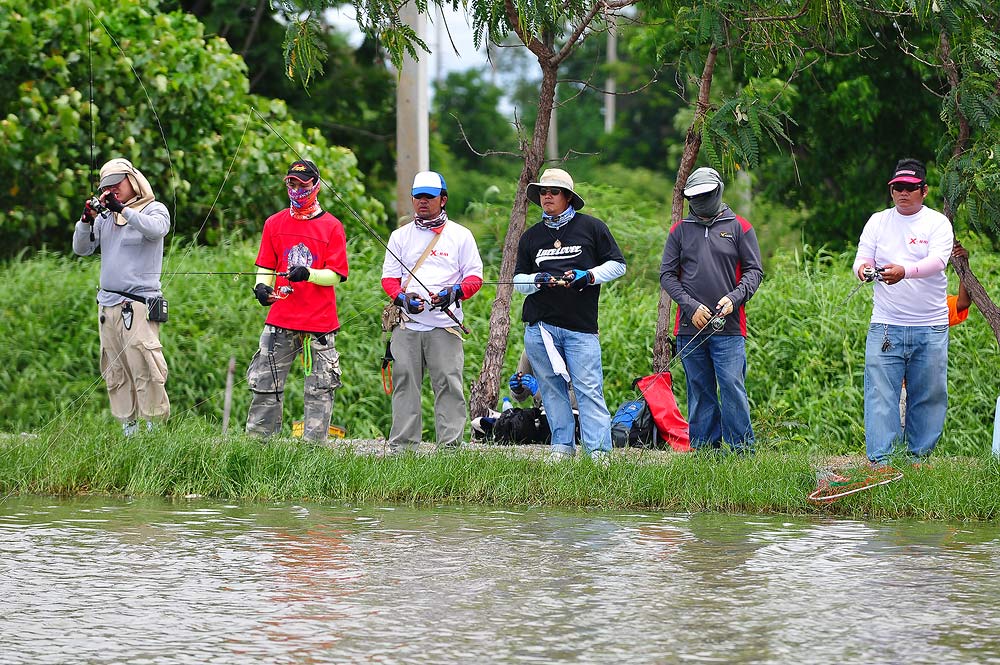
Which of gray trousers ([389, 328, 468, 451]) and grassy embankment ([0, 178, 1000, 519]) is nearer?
grassy embankment ([0, 178, 1000, 519])

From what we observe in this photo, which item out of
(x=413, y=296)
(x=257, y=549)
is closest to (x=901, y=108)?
(x=413, y=296)

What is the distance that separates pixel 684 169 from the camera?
1008cm

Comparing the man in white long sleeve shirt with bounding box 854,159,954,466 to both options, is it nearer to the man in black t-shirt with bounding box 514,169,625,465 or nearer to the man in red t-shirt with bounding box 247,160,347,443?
the man in black t-shirt with bounding box 514,169,625,465

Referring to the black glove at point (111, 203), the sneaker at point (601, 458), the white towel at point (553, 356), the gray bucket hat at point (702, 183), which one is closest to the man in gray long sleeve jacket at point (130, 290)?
the black glove at point (111, 203)

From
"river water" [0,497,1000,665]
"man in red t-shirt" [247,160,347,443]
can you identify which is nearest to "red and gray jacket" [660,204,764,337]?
"river water" [0,497,1000,665]

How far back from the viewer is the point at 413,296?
8477 millimetres

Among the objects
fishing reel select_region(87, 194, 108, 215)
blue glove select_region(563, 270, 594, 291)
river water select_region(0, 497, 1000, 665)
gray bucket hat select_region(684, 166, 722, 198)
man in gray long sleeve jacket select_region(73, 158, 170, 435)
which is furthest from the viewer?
man in gray long sleeve jacket select_region(73, 158, 170, 435)

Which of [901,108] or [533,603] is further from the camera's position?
[901,108]

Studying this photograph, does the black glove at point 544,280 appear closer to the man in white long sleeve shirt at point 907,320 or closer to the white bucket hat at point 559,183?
the white bucket hat at point 559,183

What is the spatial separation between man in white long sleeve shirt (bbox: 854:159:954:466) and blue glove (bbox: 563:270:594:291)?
147 cm

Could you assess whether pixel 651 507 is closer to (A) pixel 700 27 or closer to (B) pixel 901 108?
(A) pixel 700 27

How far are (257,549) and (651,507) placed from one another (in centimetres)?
224

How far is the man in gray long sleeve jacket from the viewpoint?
8.98m

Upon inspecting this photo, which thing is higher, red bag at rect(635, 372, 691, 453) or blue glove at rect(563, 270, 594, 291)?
blue glove at rect(563, 270, 594, 291)
